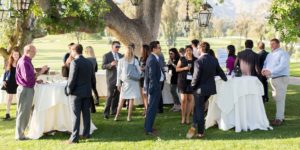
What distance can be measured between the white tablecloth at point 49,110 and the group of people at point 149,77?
219 millimetres

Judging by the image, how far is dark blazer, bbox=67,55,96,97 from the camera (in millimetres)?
8336

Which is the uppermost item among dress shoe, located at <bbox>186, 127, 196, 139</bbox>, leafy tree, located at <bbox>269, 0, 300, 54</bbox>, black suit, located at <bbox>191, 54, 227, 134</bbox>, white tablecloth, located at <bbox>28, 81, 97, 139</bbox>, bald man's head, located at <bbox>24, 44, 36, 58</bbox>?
leafy tree, located at <bbox>269, 0, 300, 54</bbox>

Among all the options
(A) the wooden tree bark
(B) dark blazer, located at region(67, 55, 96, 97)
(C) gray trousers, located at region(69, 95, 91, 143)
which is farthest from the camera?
(A) the wooden tree bark

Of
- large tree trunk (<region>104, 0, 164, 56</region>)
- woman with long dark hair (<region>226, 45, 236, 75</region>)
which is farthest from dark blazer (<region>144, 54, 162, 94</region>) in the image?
large tree trunk (<region>104, 0, 164, 56</region>)

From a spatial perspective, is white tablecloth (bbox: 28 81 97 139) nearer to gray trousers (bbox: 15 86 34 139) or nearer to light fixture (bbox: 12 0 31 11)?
gray trousers (bbox: 15 86 34 139)

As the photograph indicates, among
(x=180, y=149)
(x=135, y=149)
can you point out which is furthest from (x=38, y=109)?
(x=180, y=149)

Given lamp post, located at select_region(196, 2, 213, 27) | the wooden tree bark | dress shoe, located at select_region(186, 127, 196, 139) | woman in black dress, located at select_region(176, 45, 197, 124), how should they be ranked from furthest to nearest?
the wooden tree bark, lamp post, located at select_region(196, 2, 213, 27), woman in black dress, located at select_region(176, 45, 197, 124), dress shoe, located at select_region(186, 127, 196, 139)

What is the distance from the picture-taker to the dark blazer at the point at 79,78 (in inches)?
328

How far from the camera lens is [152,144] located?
8484 millimetres

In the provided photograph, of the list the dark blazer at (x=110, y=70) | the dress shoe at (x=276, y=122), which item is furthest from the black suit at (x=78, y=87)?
the dress shoe at (x=276, y=122)

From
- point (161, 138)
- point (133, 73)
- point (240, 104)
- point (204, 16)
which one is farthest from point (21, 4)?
point (204, 16)

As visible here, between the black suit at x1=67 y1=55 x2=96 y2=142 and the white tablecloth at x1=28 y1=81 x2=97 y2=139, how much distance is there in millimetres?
732

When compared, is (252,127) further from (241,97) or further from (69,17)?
(69,17)

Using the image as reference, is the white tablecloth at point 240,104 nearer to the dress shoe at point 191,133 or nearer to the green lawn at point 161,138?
the green lawn at point 161,138
